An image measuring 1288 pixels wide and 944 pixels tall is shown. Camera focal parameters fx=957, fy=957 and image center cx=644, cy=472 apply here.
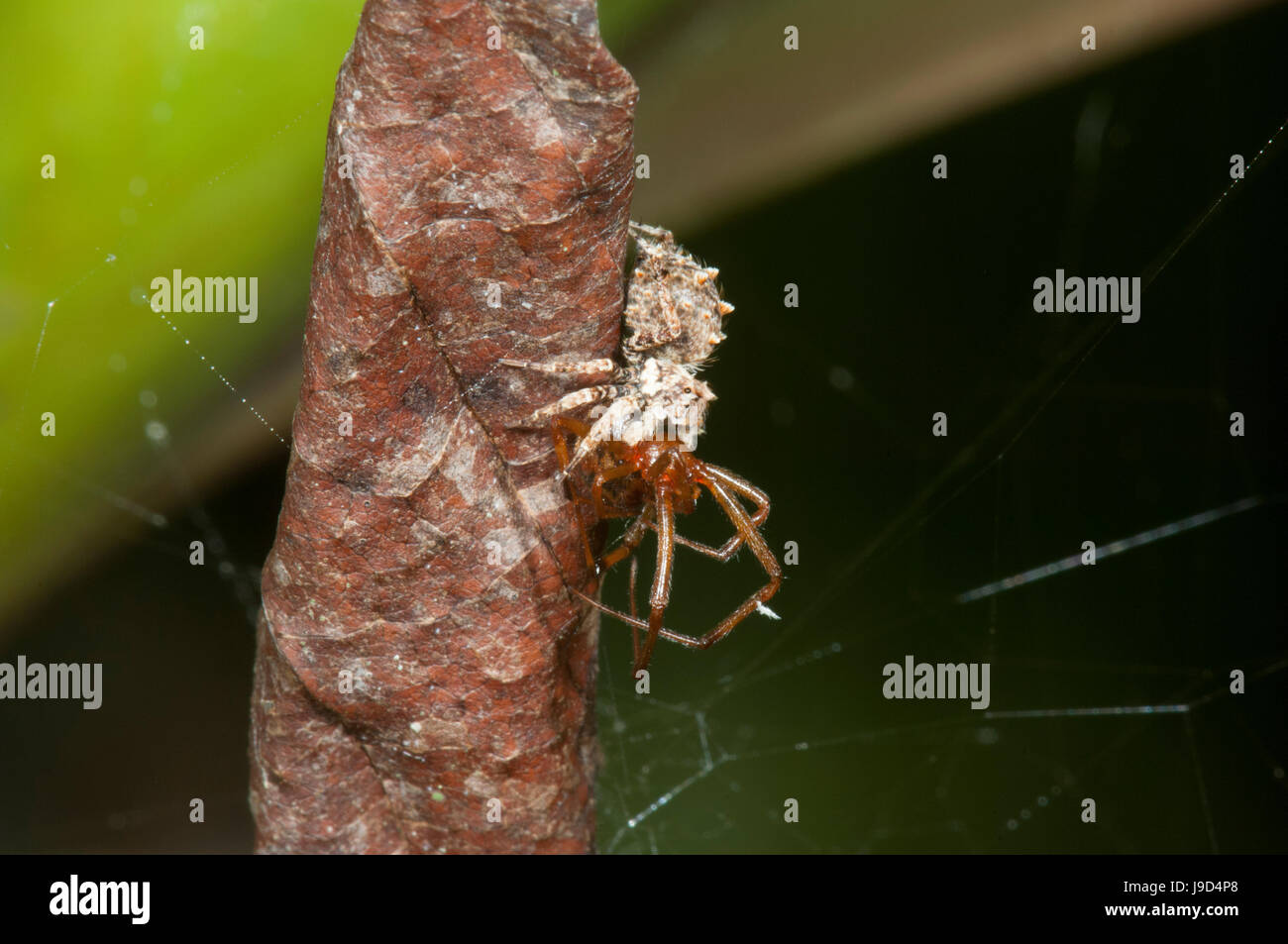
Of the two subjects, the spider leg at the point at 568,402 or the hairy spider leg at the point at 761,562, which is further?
the hairy spider leg at the point at 761,562

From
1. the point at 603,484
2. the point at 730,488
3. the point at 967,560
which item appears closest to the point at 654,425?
the point at 603,484

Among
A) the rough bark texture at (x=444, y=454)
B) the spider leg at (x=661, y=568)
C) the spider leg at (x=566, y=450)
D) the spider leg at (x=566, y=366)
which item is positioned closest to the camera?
the rough bark texture at (x=444, y=454)

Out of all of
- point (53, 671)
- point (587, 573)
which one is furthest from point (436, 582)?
point (53, 671)

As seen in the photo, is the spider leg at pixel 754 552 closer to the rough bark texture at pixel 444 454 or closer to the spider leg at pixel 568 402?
the rough bark texture at pixel 444 454

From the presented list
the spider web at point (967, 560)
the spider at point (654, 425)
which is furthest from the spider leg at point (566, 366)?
the spider web at point (967, 560)

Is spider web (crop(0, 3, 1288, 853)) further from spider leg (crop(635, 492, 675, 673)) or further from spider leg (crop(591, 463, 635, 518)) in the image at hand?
spider leg (crop(591, 463, 635, 518))

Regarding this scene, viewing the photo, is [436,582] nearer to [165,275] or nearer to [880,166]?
[165,275]
